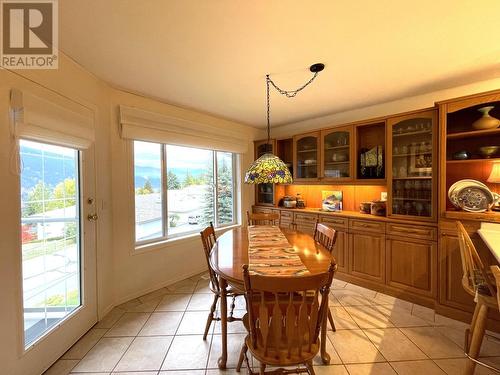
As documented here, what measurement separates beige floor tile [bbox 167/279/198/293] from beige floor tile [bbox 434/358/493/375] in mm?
2447

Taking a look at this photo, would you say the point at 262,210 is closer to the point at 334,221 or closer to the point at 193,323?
the point at 334,221

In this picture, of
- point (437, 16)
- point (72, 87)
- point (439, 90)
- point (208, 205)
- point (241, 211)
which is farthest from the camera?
point (241, 211)

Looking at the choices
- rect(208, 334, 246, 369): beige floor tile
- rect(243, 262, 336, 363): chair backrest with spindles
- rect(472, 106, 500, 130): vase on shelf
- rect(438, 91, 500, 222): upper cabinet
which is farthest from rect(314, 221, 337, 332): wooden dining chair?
rect(472, 106, 500, 130): vase on shelf

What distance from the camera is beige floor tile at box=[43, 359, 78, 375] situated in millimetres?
1617

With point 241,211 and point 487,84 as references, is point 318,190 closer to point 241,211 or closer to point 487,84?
point 241,211

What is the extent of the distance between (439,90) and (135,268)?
413 cm

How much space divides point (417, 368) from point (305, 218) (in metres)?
2.02

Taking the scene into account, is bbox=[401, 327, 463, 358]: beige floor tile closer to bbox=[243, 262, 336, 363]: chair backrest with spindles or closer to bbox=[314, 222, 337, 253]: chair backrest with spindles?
bbox=[314, 222, 337, 253]: chair backrest with spindles

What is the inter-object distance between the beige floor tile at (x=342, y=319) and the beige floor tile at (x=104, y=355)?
183 cm

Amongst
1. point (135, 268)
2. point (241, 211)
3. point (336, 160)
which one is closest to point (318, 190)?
point (336, 160)

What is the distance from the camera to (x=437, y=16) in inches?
55.1

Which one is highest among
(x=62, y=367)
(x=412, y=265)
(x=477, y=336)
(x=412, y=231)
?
(x=412, y=231)

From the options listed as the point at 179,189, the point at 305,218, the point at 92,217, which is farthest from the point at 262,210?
the point at 92,217

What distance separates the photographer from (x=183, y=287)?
291cm
